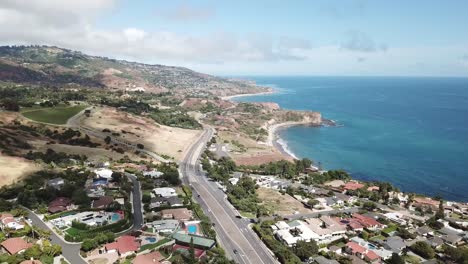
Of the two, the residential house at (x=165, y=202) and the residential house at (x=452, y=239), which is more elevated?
the residential house at (x=165, y=202)

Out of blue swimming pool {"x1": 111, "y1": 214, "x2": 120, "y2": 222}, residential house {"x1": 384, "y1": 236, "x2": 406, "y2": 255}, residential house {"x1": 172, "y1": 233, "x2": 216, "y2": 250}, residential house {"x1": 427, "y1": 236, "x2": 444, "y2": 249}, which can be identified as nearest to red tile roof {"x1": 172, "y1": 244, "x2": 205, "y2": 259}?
residential house {"x1": 172, "y1": 233, "x2": 216, "y2": 250}

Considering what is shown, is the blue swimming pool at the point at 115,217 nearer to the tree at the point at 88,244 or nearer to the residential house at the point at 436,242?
the tree at the point at 88,244

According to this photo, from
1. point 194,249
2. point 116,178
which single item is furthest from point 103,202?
point 194,249

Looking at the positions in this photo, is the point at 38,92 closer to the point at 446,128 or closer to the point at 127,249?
the point at 127,249

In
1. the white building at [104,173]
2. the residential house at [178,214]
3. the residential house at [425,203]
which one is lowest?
the residential house at [425,203]

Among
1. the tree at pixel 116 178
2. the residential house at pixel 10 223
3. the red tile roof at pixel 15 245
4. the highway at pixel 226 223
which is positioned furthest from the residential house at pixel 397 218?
the residential house at pixel 10 223

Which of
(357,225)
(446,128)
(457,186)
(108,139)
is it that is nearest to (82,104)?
(108,139)

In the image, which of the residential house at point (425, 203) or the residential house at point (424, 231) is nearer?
the residential house at point (424, 231)
